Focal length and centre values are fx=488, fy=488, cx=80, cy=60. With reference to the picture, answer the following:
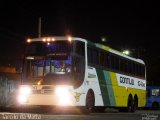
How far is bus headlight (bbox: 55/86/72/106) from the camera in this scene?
22.7 meters

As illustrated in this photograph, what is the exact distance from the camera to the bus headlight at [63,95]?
2267cm

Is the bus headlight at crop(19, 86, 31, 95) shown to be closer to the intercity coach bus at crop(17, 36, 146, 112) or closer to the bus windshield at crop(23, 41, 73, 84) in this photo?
the intercity coach bus at crop(17, 36, 146, 112)

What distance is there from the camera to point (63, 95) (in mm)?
22688

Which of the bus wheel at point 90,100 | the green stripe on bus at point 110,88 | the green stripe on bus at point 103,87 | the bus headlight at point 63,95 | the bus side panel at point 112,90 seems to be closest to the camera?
the bus headlight at point 63,95

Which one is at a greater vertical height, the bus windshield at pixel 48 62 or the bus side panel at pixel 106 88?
the bus windshield at pixel 48 62

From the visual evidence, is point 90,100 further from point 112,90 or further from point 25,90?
→ point 112,90

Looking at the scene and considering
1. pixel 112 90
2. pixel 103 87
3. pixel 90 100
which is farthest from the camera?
pixel 112 90

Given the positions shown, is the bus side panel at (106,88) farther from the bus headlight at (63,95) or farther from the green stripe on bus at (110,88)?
the bus headlight at (63,95)

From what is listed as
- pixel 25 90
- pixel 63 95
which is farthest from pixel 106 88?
pixel 25 90

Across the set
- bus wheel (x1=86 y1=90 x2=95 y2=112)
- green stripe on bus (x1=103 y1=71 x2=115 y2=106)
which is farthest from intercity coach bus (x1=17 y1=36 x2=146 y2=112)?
green stripe on bus (x1=103 y1=71 x2=115 y2=106)

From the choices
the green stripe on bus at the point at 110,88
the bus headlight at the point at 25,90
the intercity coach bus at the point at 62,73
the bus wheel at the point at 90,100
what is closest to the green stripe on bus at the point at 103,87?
the intercity coach bus at the point at 62,73

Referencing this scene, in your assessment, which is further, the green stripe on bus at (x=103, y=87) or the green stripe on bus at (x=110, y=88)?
the green stripe on bus at (x=110, y=88)

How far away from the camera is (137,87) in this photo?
3394cm

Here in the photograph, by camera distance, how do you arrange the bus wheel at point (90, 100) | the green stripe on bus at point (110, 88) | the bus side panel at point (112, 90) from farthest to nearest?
1. the green stripe on bus at point (110, 88)
2. the bus side panel at point (112, 90)
3. the bus wheel at point (90, 100)
